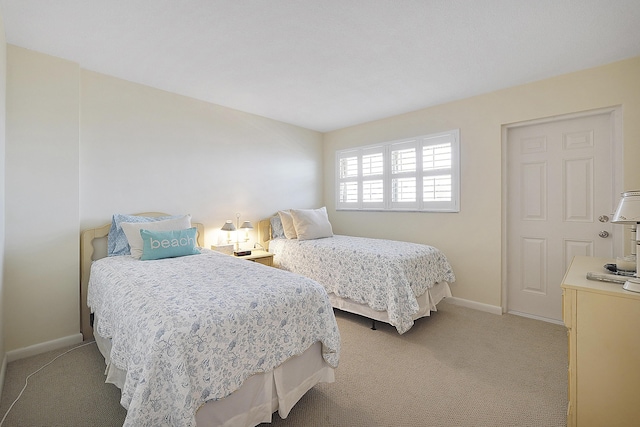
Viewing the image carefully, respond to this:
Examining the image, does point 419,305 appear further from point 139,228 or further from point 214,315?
point 139,228

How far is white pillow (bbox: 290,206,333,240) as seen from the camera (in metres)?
3.70

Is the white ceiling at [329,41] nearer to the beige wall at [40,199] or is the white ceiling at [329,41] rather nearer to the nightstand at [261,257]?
the beige wall at [40,199]

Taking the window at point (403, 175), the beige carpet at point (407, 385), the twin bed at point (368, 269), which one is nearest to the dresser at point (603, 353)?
the beige carpet at point (407, 385)

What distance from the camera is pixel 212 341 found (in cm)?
131

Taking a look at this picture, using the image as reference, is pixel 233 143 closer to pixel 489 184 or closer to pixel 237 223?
pixel 237 223

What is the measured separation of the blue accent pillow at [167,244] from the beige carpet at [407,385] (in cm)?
89

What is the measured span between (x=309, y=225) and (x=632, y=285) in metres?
2.84

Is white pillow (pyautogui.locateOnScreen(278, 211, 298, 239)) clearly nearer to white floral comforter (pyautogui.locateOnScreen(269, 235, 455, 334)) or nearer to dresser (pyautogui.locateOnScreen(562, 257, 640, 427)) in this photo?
white floral comforter (pyautogui.locateOnScreen(269, 235, 455, 334))

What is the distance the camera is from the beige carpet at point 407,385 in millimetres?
1683

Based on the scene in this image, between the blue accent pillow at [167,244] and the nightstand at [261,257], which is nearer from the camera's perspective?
the blue accent pillow at [167,244]

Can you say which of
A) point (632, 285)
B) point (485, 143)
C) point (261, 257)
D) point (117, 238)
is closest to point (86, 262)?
point (117, 238)

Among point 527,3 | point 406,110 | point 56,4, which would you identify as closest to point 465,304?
point 406,110

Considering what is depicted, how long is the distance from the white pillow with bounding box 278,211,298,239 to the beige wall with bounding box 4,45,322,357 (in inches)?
18.7

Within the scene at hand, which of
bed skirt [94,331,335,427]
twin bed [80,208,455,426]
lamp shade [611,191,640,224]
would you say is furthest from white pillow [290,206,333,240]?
lamp shade [611,191,640,224]
